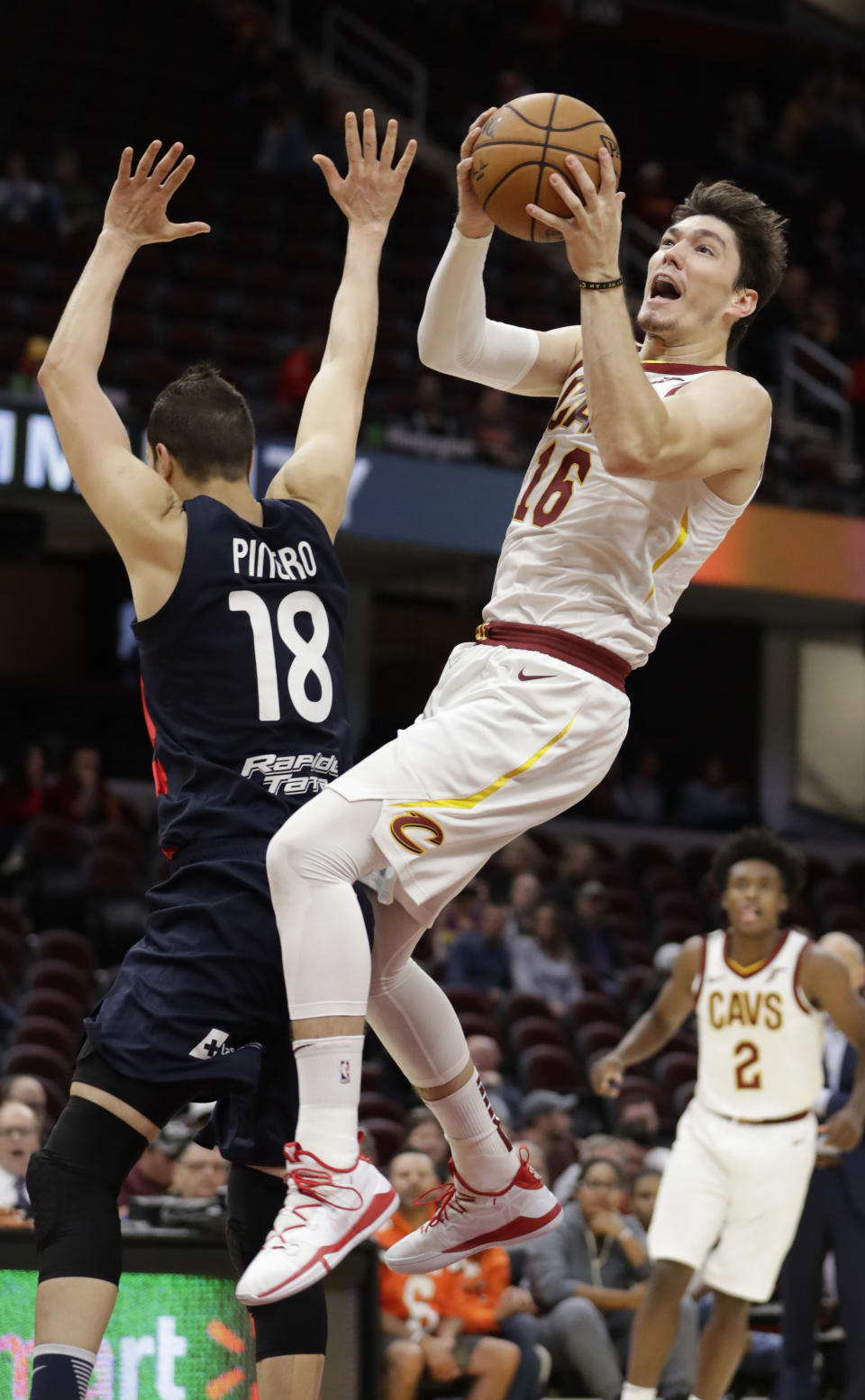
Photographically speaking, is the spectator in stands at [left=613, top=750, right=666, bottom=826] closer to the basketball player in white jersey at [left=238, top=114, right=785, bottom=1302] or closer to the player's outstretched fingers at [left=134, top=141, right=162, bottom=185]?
the basketball player in white jersey at [left=238, top=114, right=785, bottom=1302]

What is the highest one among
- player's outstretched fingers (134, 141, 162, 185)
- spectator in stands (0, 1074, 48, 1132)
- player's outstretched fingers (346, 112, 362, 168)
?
player's outstretched fingers (346, 112, 362, 168)

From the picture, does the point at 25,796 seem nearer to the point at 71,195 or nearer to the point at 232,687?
the point at 71,195

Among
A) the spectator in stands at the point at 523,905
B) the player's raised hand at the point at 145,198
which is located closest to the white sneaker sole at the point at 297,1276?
the player's raised hand at the point at 145,198

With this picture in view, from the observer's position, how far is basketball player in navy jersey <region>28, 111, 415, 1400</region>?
10.6ft

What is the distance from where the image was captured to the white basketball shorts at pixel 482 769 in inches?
131

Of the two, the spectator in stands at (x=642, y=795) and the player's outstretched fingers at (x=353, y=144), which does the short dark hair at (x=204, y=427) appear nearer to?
the player's outstretched fingers at (x=353, y=144)

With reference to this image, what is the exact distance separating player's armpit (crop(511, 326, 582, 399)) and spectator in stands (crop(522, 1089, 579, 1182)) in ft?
17.3

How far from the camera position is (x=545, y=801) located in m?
3.46

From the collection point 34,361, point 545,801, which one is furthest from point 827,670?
point 545,801

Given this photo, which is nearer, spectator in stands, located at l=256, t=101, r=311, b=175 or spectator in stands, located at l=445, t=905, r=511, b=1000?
spectator in stands, located at l=445, t=905, r=511, b=1000

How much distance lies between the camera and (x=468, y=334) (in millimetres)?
3869

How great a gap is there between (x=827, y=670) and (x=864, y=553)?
406 cm

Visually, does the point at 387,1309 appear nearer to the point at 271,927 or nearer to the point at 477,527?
the point at 271,927

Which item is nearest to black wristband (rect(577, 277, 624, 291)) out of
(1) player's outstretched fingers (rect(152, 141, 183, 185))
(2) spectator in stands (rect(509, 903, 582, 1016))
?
(1) player's outstretched fingers (rect(152, 141, 183, 185))
